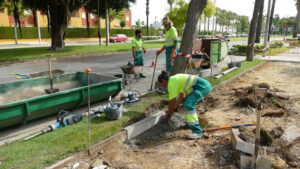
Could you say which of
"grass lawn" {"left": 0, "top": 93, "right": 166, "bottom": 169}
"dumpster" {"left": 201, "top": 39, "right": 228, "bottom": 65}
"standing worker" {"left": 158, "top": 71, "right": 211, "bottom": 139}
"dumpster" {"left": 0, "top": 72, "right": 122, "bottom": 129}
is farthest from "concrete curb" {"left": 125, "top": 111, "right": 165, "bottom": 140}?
"dumpster" {"left": 201, "top": 39, "right": 228, "bottom": 65}

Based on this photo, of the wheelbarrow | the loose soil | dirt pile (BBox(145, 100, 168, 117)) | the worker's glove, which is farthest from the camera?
the wheelbarrow

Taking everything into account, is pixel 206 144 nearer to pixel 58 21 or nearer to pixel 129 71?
pixel 129 71

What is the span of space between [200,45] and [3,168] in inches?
404

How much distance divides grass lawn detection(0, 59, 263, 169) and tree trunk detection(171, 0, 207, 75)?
2564 millimetres

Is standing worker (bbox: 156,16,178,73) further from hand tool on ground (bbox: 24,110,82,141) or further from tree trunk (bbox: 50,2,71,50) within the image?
tree trunk (bbox: 50,2,71,50)

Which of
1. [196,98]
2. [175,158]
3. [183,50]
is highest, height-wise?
[183,50]

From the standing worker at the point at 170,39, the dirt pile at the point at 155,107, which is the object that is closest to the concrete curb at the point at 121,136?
the dirt pile at the point at 155,107

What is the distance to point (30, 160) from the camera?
3557 millimetres

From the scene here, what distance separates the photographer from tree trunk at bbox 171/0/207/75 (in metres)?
7.01

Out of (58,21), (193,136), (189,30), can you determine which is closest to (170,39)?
(189,30)

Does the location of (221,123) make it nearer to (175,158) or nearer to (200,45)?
(175,158)

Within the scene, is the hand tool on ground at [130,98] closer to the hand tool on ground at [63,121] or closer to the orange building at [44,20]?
the hand tool on ground at [63,121]

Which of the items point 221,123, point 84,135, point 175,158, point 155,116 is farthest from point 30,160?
point 221,123

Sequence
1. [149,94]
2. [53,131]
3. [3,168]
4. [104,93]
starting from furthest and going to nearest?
1. [149,94]
2. [104,93]
3. [53,131]
4. [3,168]
